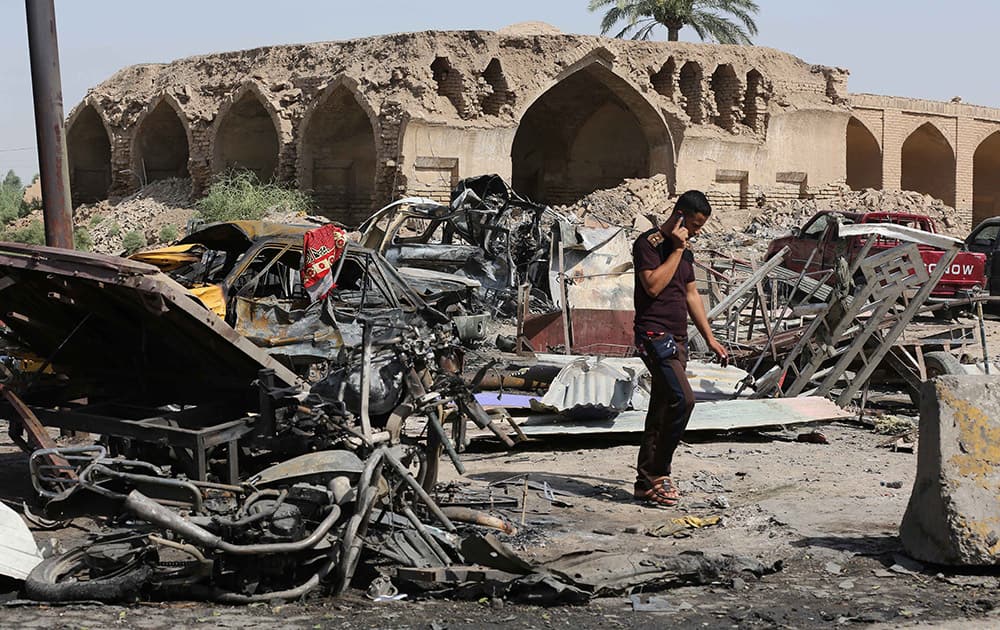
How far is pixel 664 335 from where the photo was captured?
6.38m

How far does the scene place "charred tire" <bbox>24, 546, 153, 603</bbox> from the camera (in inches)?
181

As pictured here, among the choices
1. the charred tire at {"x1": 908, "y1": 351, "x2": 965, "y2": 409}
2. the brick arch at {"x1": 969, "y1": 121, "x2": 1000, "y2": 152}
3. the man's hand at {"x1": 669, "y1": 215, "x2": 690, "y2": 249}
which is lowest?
the charred tire at {"x1": 908, "y1": 351, "x2": 965, "y2": 409}

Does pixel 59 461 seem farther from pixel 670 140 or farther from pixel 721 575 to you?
pixel 670 140

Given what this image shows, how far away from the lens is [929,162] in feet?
114

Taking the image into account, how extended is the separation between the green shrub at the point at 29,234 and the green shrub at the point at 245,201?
4039 mm

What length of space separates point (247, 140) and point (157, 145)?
13.3 ft

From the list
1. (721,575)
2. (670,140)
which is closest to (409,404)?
(721,575)

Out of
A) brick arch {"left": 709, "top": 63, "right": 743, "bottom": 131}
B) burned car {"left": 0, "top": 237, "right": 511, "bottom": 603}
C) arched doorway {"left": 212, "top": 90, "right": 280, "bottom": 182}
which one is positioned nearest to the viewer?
burned car {"left": 0, "top": 237, "right": 511, "bottom": 603}

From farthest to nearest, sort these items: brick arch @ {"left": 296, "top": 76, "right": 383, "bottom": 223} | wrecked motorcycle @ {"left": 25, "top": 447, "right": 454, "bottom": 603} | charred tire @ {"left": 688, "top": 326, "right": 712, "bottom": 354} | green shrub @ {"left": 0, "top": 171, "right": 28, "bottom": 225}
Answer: green shrub @ {"left": 0, "top": 171, "right": 28, "bottom": 225} → brick arch @ {"left": 296, "top": 76, "right": 383, "bottom": 223} → charred tire @ {"left": 688, "top": 326, "right": 712, "bottom": 354} → wrecked motorcycle @ {"left": 25, "top": 447, "right": 454, "bottom": 603}

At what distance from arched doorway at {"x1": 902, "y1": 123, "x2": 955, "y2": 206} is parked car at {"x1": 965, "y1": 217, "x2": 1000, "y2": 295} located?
590 inches

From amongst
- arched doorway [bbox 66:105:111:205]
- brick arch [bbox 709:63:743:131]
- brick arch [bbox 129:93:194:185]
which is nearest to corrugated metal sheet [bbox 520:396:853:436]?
brick arch [bbox 709:63:743:131]

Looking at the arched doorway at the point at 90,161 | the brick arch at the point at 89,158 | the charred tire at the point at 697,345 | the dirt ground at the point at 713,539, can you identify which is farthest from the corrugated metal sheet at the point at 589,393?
the arched doorway at the point at 90,161

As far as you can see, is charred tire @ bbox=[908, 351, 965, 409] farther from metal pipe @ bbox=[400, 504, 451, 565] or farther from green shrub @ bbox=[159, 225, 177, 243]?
green shrub @ bbox=[159, 225, 177, 243]

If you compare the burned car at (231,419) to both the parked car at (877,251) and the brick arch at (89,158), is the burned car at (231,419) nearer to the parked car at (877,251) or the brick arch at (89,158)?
the parked car at (877,251)
